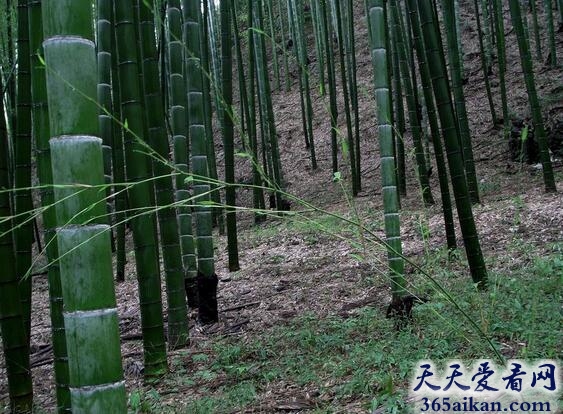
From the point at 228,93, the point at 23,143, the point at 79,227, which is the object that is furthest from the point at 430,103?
the point at 79,227

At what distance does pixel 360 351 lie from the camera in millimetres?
2885

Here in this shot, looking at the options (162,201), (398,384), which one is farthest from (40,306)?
(398,384)

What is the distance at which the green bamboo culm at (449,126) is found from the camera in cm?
321

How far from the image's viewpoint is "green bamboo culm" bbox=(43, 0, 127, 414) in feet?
3.82

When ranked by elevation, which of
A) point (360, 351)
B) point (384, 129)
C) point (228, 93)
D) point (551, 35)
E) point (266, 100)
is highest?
point (551, 35)

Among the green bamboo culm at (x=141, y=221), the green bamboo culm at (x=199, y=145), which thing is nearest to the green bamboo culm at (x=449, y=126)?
the green bamboo culm at (x=199, y=145)

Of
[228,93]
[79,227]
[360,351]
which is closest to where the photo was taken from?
[79,227]

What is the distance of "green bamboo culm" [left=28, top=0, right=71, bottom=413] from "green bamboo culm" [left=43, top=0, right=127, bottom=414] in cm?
96

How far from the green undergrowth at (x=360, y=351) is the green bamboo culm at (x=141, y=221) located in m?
0.22

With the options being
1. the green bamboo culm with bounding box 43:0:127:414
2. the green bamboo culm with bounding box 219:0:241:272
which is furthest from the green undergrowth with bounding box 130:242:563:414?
the green bamboo culm with bounding box 219:0:241:272

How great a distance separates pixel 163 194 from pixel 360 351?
1.75 metres
